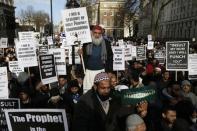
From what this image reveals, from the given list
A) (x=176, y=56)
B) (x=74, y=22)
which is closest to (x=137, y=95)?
(x=74, y=22)

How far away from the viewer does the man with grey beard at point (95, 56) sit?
9.72m

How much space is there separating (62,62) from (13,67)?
3216 millimetres

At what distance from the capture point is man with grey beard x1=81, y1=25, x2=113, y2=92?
9.72 meters

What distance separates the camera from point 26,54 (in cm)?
1456

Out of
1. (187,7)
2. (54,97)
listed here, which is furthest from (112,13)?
(54,97)

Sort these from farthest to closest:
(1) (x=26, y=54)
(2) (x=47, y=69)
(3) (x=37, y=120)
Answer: (1) (x=26, y=54) → (2) (x=47, y=69) → (3) (x=37, y=120)

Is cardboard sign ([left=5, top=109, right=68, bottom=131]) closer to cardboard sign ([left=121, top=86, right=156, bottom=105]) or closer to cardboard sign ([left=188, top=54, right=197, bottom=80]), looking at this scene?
cardboard sign ([left=121, top=86, right=156, bottom=105])

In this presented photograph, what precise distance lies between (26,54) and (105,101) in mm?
8438

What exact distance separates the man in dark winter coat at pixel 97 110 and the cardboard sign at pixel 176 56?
7.46 m

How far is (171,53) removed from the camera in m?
13.9

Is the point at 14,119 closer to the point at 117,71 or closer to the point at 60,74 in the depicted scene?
the point at 60,74

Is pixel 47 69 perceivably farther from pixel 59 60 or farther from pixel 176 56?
pixel 176 56

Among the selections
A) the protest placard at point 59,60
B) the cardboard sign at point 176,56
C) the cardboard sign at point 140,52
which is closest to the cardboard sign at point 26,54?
the protest placard at point 59,60

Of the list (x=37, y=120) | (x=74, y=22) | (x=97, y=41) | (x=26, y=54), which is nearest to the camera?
(x=37, y=120)
